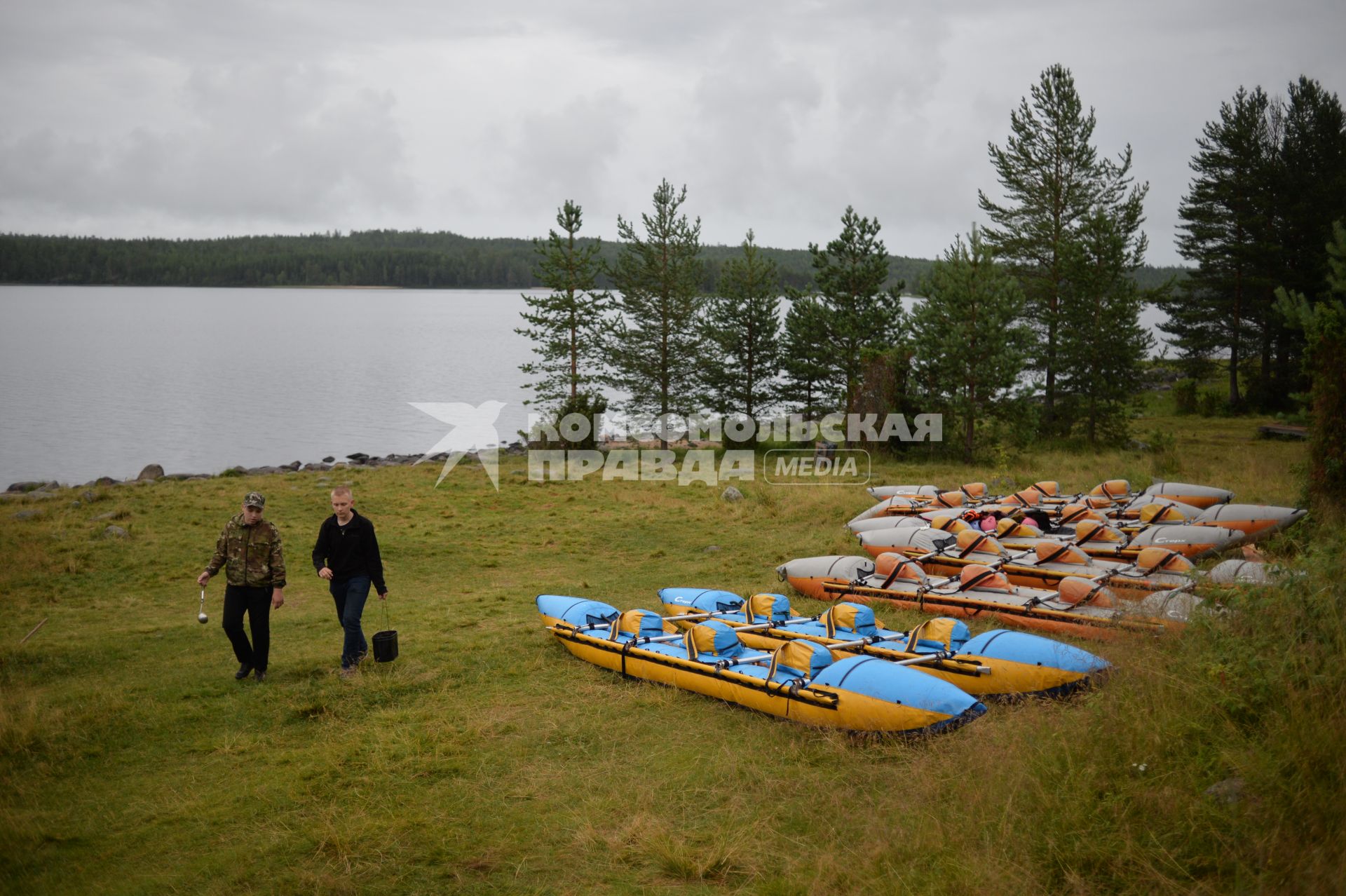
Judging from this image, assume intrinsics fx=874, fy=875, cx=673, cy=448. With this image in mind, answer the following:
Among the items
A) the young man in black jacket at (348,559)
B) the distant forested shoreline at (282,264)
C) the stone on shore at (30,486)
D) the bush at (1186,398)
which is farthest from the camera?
the distant forested shoreline at (282,264)

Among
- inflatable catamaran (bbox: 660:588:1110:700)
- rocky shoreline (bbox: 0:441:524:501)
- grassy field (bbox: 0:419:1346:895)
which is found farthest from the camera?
rocky shoreline (bbox: 0:441:524:501)

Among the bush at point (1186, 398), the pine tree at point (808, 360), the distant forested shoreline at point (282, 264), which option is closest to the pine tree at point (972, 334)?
the pine tree at point (808, 360)

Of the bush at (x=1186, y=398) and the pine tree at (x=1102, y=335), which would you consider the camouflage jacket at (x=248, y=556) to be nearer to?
the pine tree at (x=1102, y=335)

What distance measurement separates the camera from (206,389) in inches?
2143

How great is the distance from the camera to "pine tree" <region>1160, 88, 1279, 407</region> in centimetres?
3088

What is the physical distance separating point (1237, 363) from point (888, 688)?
3429 cm

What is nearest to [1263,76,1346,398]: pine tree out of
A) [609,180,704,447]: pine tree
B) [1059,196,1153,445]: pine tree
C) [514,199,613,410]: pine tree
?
[1059,196,1153,445]: pine tree

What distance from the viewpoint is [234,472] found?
2625 cm

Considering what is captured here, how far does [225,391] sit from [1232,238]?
53573 millimetres

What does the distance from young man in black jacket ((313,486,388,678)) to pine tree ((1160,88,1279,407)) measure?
3265cm

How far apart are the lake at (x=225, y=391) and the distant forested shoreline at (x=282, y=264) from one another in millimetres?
10154

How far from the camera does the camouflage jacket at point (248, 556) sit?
8039mm

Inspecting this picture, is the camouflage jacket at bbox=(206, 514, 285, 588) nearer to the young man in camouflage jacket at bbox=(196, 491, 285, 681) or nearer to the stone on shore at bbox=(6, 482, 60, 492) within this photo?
the young man in camouflage jacket at bbox=(196, 491, 285, 681)

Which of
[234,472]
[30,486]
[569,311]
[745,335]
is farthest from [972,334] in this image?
[30,486]
